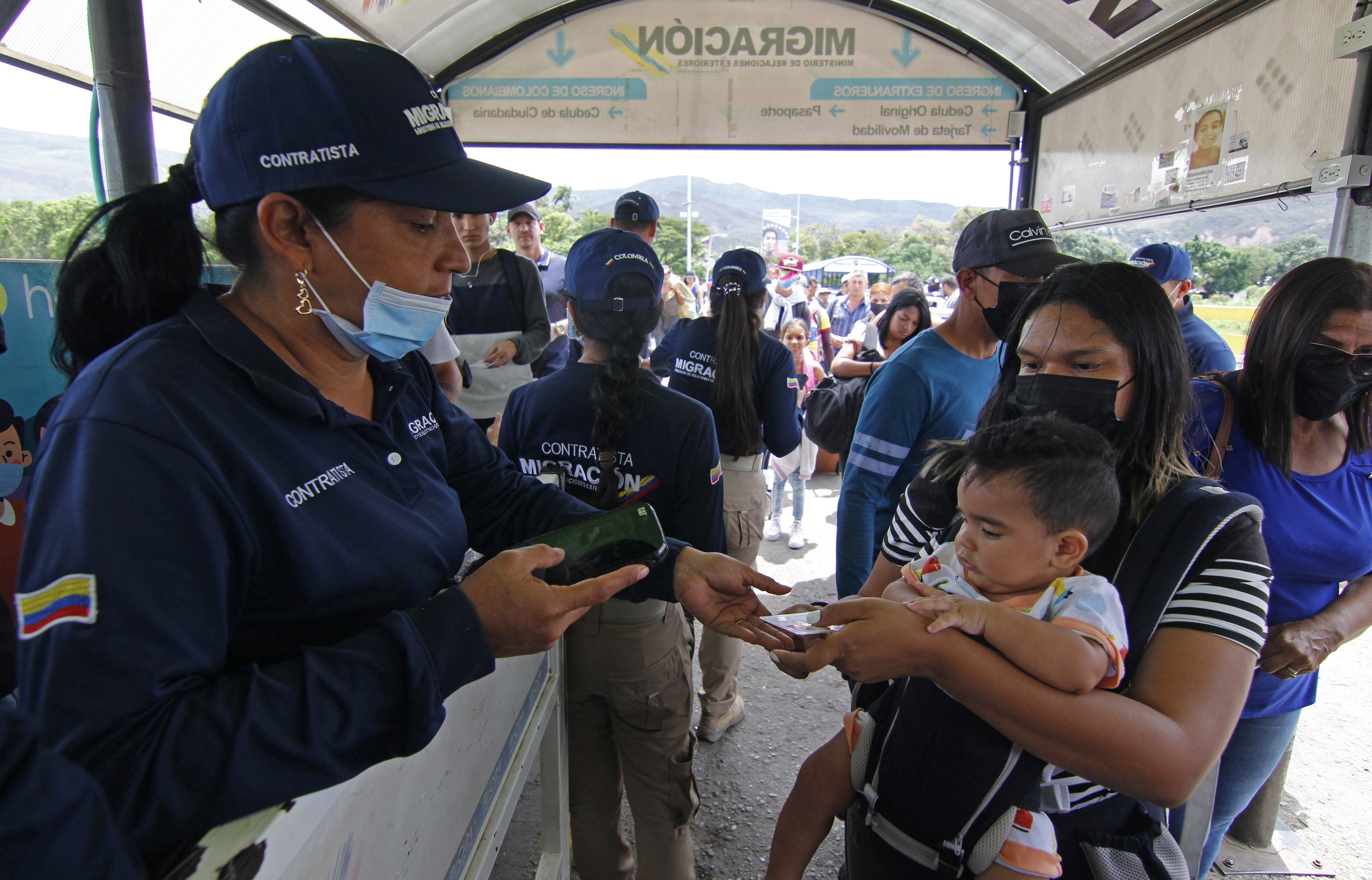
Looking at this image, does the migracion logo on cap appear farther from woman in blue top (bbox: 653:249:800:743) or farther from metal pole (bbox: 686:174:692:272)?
metal pole (bbox: 686:174:692:272)

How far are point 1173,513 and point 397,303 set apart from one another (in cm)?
145

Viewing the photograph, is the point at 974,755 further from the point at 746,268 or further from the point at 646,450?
the point at 746,268

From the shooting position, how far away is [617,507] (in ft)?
6.70

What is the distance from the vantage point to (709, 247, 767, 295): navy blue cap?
3.39 metres

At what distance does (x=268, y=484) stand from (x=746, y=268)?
2.76 meters

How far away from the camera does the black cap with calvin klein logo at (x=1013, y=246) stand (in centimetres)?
240

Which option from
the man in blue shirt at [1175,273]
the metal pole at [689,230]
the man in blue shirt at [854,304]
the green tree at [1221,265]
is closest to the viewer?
the man in blue shirt at [1175,273]

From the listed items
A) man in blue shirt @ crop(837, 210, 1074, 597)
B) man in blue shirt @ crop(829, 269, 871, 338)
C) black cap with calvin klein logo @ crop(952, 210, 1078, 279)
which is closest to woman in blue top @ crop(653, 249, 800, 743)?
man in blue shirt @ crop(837, 210, 1074, 597)

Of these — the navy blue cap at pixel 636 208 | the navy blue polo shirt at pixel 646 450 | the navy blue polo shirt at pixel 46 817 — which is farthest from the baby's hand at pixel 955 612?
the navy blue cap at pixel 636 208

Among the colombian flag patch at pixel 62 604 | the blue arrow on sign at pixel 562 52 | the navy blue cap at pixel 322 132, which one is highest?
the blue arrow on sign at pixel 562 52

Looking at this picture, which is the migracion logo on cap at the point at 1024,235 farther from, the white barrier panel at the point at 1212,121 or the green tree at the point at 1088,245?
the green tree at the point at 1088,245

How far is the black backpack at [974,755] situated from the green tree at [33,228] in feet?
9.39

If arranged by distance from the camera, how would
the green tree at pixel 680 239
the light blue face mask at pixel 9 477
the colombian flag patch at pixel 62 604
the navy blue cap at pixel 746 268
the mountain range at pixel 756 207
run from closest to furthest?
the colombian flag patch at pixel 62 604, the light blue face mask at pixel 9 477, the navy blue cap at pixel 746 268, the green tree at pixel 680 239, the mountain range at pixel 756 207

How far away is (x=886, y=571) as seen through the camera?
5.66 feet
